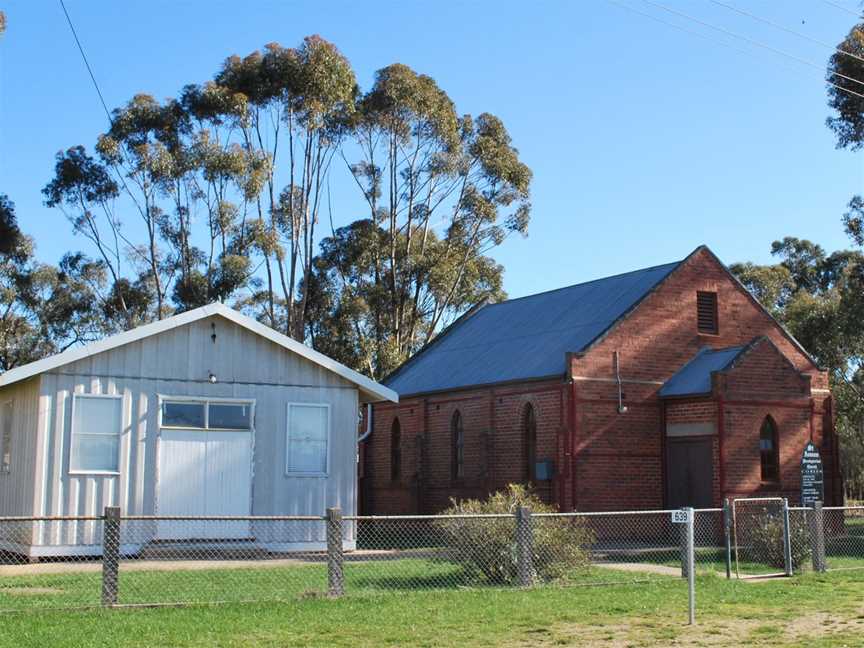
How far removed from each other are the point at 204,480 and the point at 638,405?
1166 centimetres

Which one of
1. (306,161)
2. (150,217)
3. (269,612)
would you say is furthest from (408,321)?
(269,612)

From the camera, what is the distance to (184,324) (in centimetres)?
2236

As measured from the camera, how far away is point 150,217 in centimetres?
5053

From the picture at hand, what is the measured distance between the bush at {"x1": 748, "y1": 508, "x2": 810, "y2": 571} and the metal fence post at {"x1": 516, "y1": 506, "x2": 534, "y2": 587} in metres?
5.62

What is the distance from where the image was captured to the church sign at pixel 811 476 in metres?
27.5

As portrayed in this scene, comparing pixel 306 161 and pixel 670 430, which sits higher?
pixel 306 161

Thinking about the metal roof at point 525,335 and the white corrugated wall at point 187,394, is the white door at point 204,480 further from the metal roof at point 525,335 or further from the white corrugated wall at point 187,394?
the metal roof at point 525,335

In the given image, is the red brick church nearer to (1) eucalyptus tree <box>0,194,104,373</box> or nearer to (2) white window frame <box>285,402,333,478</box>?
(2) white window frame <box>285,402,333,478</box>

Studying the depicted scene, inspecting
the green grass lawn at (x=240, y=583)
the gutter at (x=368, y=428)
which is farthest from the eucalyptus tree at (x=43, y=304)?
the green grass lawn at (x=240, y=583)

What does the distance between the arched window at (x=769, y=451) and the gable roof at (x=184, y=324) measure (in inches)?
389

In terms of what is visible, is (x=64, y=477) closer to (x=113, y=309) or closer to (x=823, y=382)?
(x=823, y=382)

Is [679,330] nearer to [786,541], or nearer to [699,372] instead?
[699,372]

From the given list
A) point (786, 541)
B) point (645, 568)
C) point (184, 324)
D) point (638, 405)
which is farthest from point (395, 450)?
point (786, 541)

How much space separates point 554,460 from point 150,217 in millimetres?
28734
